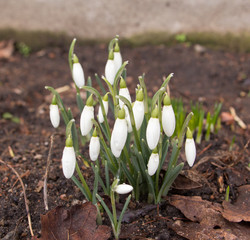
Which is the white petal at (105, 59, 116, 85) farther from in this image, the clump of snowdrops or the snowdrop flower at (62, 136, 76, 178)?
the snowdrop flower at (62, 136, 76, 178)

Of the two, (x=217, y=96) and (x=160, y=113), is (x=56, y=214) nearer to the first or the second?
(x=160, y=113)

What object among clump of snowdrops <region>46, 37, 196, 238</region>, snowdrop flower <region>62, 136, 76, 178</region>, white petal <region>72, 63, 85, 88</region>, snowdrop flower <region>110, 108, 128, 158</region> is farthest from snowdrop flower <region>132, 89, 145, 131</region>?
white petal <region>72, 63, 85, 88</region>

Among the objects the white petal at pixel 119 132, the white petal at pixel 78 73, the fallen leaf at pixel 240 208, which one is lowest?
the fallen leaf at pixel 240 208

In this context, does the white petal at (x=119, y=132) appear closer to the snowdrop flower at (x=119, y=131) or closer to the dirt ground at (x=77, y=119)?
the snowdrop flower at (x=119, y=131)

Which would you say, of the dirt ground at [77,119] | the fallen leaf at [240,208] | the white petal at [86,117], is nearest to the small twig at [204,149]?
the dirt ground at [77,119]

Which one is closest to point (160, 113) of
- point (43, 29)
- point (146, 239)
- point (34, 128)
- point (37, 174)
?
point (146, 239)

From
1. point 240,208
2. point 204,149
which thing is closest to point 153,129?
point 240,208
